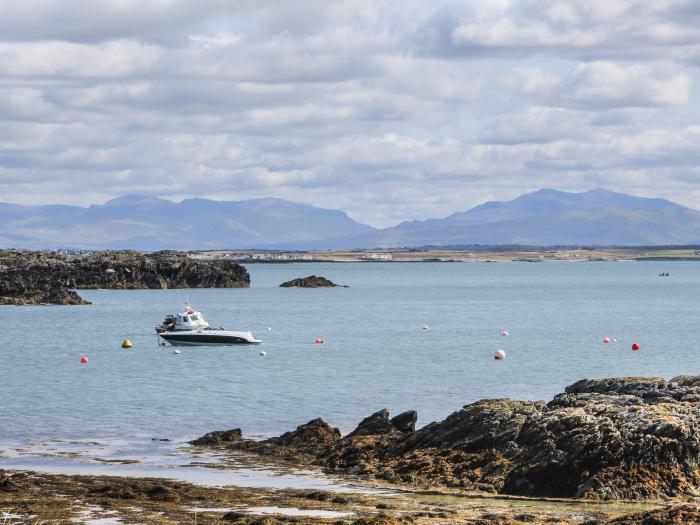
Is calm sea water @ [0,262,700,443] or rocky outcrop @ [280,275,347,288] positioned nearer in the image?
calm sea water @ [0,262,700,443]

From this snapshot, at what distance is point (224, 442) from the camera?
32.8m

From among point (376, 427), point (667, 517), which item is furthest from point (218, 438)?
point (667, 517)

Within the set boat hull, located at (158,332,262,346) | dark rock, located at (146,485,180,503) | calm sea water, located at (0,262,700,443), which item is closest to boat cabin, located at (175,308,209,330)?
boat hull, located at (158,332,262,346)

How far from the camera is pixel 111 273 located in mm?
165125

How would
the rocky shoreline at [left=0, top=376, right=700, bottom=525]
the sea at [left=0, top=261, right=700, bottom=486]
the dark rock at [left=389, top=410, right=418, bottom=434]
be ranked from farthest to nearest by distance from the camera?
1. the sea at [left=0, top=261, right=700, bottom=486]
2. the dark rock at [left=389, top=410, right=418, bottom=434]
3. the rocky shoreline at [left=0, top=376, right=700, bottom=525]

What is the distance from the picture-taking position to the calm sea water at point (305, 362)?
4022cm

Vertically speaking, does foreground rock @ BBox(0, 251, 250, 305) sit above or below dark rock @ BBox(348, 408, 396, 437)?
above

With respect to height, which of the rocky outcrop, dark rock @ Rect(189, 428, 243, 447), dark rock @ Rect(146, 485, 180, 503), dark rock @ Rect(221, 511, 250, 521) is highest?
the rocky outcrop

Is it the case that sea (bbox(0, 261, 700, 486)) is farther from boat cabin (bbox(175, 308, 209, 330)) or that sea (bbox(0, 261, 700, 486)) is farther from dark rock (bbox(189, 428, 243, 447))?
boat cabin (bbox(175, 308, 209, 330))

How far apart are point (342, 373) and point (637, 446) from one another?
29916mm

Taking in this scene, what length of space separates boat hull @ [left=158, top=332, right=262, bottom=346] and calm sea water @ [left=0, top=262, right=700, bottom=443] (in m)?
0.73

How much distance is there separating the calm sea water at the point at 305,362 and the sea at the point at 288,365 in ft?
0.41

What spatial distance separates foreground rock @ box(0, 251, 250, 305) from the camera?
140 metres

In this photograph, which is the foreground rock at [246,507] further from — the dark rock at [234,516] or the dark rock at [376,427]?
the dark rock at [376,427]
